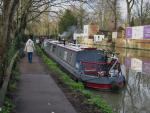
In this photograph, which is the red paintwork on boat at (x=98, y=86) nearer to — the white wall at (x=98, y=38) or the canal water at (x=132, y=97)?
the canal water at (x=132, y=97)

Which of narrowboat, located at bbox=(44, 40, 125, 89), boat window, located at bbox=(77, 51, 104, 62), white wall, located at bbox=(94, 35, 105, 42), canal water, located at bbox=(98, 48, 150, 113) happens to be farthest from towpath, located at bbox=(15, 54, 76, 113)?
white wall, located at bbox=(94, 35, 105, 42)

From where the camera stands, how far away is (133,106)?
16156 mm

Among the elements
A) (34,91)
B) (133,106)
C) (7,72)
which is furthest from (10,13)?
(133,106)

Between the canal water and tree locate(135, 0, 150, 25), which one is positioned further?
tree locate(135, 0, 150, 25)

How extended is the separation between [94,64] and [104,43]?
53.3m

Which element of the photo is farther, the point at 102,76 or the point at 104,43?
the point at 104,43

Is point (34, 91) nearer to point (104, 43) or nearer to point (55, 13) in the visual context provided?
point (55, 13)

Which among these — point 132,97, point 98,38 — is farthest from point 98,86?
point 98,38

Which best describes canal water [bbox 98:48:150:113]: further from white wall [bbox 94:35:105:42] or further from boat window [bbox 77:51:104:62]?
white wall [bbox 94:35:105:42]

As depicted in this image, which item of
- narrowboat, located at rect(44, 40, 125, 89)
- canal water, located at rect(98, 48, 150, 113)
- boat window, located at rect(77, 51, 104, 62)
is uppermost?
boat window, located at rect(77, 51, 104, 62)

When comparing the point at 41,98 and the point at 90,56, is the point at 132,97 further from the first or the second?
the point at 41,98

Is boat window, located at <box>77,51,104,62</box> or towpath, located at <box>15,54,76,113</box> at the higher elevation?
boat window, located at <box>77,51,104,62</box>

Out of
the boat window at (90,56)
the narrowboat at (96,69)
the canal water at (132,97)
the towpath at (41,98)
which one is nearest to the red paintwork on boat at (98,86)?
the narrowboat at (96,69)

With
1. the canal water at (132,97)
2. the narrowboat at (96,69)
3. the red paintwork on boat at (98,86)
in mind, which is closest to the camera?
the canal water at (132,97)
